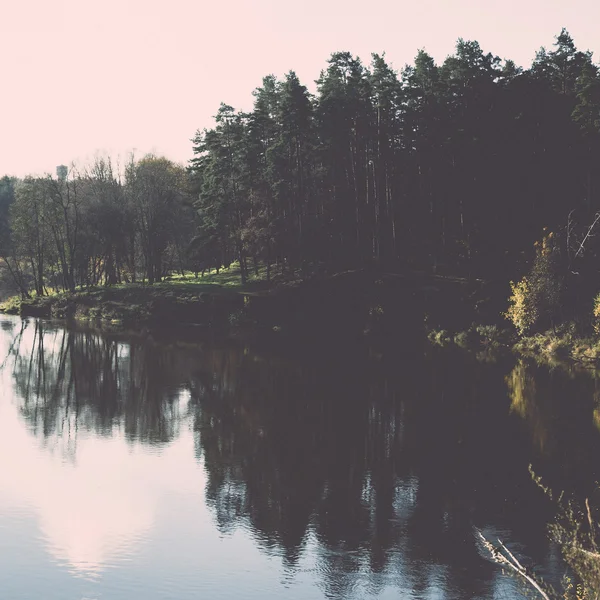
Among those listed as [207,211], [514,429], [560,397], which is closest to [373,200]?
[207,211]

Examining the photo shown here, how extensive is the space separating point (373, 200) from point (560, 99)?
73.2 ft

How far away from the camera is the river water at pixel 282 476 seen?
2241 cm

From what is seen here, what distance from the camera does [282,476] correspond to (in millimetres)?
31438

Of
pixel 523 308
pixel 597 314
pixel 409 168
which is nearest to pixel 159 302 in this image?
pixel 409 168

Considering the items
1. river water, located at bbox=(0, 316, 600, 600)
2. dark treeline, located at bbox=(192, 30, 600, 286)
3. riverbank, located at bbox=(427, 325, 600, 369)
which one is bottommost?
river water, located at bbox=(0, 316, 600, 600)

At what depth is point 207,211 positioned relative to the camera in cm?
9238

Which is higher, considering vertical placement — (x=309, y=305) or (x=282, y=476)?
(x=309, y=305)

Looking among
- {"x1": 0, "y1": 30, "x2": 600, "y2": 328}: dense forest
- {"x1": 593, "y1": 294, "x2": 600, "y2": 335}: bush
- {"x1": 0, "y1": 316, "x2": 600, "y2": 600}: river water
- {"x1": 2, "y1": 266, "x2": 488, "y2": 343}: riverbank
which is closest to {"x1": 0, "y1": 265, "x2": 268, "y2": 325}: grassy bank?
{"x1": 2, "y1": 266, "x2": 488, "y2": 343}: riverbank

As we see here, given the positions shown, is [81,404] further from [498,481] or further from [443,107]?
[443,107]

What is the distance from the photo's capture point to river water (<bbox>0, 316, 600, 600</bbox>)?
2241cm

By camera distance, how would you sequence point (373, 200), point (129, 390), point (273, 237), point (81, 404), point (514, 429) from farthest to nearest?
point (373, 200)
point (273, 237)
point (129, 390)
point (81, 404)
point (514, 429)

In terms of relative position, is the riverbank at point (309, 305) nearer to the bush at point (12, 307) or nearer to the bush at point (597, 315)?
the bush at point (12, 307)

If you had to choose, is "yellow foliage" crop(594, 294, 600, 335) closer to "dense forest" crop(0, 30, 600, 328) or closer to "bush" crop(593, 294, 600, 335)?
"bush" crop(593, 294, 600, 335)

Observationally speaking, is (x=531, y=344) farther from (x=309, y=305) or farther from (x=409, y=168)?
(x=409, y=168)
